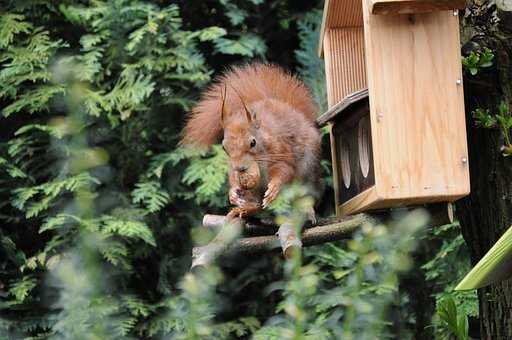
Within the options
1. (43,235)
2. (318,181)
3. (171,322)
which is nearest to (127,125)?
(43,235)

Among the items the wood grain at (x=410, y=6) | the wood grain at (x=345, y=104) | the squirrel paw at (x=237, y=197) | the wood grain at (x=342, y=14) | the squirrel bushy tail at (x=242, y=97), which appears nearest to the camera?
the wood grain at (x=410, y=6)

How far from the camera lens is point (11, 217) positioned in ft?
13.1

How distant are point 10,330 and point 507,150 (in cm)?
207

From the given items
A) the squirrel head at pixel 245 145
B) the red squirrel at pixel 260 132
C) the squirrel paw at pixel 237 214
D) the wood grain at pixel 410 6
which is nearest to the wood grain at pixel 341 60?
the red squirrel at pixel 260 132

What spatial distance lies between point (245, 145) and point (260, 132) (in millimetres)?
74

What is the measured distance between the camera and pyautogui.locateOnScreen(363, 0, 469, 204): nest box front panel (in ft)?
7.66

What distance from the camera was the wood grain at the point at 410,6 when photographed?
2258 millimetres

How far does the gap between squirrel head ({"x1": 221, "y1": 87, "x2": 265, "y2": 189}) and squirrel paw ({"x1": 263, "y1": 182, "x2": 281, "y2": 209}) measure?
0.13 feet

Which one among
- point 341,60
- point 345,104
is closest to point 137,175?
point 341,60

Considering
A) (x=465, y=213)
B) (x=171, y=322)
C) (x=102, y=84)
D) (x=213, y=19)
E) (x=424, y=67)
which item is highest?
(x=213, y=19)

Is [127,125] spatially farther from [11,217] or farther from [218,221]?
[218,221]

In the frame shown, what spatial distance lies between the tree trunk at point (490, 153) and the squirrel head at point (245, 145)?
1.94ft

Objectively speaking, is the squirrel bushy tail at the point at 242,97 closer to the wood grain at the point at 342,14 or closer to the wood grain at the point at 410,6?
the wood grain at the point at 342,14

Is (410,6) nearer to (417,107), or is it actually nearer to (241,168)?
(417,107)
